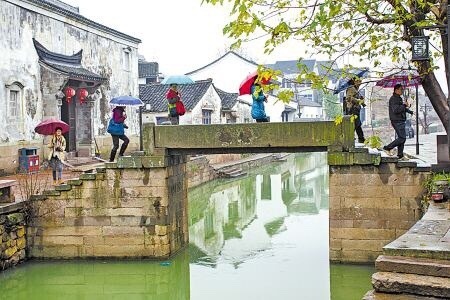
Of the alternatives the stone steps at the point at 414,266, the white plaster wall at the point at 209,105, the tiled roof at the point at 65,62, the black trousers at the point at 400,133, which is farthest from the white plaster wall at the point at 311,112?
the stone steps at the point at 414,266

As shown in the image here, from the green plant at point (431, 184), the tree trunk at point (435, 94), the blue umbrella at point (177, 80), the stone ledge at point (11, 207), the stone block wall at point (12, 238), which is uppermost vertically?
the blue umbrella at point (177, 80)

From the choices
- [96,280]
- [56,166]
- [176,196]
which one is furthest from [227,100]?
[96,280]

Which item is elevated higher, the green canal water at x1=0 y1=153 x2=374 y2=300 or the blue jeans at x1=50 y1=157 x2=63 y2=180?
the blue jeans at x1=50 y1=157 x2=63 y2=180

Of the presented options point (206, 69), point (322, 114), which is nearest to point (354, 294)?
point (206, 69)

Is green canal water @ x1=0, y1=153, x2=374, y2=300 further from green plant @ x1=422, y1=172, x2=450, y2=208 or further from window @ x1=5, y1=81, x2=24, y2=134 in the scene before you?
window @ x1=5, y1=81, x2=24, y2=134

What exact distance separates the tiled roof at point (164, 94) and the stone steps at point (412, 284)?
70.8 feet

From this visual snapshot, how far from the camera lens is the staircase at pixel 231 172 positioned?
81.4 ft

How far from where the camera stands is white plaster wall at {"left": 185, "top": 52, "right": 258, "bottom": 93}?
3903 cm

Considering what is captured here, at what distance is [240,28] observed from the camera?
595 cm

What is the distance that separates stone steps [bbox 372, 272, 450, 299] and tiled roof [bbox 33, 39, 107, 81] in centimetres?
1434

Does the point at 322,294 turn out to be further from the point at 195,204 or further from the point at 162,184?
the point at 195,204

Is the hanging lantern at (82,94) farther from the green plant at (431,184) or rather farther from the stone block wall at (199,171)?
the green plant at (431,184)

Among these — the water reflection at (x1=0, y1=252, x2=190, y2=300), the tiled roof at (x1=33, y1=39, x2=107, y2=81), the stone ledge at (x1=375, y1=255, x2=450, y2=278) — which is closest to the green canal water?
the water reflection at (x1=0, y1=252, x2=190, y2=300)

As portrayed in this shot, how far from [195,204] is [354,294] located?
1009cm
